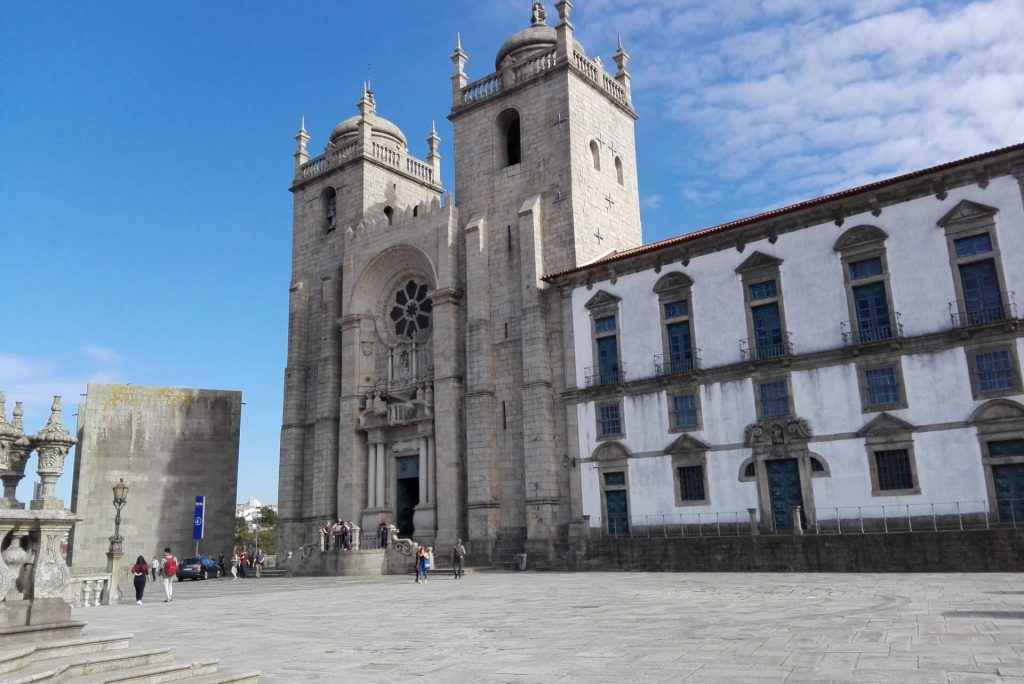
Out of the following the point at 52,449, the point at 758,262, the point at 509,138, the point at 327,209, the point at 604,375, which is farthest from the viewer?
the point at 327,209

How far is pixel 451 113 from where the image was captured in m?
36.3

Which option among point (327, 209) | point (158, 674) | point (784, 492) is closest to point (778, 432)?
point (784, 492)

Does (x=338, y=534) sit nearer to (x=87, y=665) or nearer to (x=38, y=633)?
(x=38, y=633)

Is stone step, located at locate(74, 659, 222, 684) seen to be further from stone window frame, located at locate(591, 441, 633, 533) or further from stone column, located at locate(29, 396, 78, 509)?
stone window frame, located at locate(591, 441, 633, 533)

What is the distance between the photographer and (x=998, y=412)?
20594mm

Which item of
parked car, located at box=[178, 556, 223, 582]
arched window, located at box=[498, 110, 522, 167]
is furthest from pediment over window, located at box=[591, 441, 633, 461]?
parked car, located at box=[178, 556, 223, 582]

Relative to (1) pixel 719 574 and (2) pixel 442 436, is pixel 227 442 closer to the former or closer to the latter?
(2) pixel 442 436

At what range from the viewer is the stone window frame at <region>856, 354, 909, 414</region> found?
22.2 metres

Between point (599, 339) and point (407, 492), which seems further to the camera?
point (407, 492)

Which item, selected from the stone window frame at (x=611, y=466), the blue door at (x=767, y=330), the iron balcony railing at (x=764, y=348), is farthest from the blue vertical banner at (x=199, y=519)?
the blue door at (x=767, y=330)

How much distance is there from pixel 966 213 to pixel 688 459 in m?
11.1

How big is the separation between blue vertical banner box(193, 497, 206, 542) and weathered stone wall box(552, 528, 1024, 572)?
22410 mm

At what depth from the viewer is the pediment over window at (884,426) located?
21.9 m

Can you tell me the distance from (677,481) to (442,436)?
1041cm
